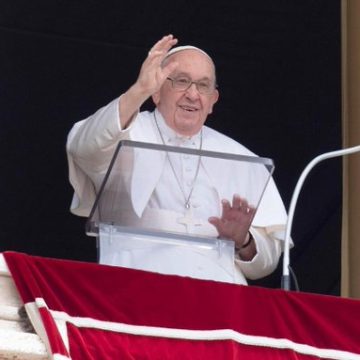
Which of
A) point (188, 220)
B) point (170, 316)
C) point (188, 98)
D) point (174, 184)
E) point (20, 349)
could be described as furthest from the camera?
point (188, 98)

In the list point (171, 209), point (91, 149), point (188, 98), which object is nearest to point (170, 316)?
point (171, 209)

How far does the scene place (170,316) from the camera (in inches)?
227

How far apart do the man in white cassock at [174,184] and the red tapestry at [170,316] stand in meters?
0.37

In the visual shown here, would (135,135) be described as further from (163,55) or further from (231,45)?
(231,45)

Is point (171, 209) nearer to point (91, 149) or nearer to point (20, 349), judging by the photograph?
point (91, 149)

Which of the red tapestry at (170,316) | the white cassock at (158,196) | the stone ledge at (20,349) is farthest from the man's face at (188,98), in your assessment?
the stone ledge at (20,349)

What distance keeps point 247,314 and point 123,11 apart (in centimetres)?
222

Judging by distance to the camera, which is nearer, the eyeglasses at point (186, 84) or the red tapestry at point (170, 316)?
the red tapestry at point (170, 316)

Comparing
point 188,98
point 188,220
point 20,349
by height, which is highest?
point 188,98

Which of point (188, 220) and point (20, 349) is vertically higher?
point (188, 220)

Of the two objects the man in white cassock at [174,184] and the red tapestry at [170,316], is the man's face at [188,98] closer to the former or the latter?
the man in white cassock at [174,184]

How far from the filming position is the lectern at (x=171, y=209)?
6094 mm

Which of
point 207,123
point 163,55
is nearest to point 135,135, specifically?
point 163,55

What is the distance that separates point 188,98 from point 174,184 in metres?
0.34
